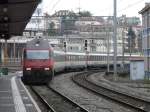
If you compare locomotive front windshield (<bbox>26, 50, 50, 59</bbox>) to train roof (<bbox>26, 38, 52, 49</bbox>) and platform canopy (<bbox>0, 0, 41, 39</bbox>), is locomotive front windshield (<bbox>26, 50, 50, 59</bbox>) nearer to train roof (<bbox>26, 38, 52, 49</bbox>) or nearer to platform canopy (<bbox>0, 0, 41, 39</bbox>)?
train roof (<bbox>26, 38, 52, 49</bbox>)

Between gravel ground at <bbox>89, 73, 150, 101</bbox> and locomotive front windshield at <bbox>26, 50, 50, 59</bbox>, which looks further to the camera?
locomotive front windshield at <bbox>26, 50, 50, 59</bbox>

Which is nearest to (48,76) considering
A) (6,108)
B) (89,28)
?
(6,108)

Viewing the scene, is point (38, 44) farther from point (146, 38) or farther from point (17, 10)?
point (146, 38)

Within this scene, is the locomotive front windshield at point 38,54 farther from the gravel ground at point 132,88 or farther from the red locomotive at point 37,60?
the gravel ground at point 132,88

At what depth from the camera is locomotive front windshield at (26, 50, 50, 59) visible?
117ft

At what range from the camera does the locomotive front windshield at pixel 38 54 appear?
35719 mm

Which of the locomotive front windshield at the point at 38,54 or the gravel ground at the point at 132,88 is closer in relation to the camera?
the gravel ground at the point at 132,88

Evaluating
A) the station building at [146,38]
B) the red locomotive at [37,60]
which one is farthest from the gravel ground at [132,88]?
the station building at [146,38]

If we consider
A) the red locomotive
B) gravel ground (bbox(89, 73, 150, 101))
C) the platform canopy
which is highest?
the platform canopy

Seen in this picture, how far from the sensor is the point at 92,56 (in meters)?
79.3

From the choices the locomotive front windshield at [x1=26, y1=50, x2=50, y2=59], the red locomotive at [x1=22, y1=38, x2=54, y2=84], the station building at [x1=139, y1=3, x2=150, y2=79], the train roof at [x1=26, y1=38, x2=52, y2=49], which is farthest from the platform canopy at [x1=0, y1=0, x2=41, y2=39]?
the station building at [x1=139, y1=3, x2=150, y2=79]

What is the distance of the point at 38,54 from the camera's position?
35781 millimetres

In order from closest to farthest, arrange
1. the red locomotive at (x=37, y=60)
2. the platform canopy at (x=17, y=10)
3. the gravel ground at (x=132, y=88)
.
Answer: the platform canopy at (x=17, y=10)
the gravel ground at (x=132, y=88)
the red locomotive at (x=37, y=60)

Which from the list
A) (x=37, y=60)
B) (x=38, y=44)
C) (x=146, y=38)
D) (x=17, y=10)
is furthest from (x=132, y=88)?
(x=146, y=38)
